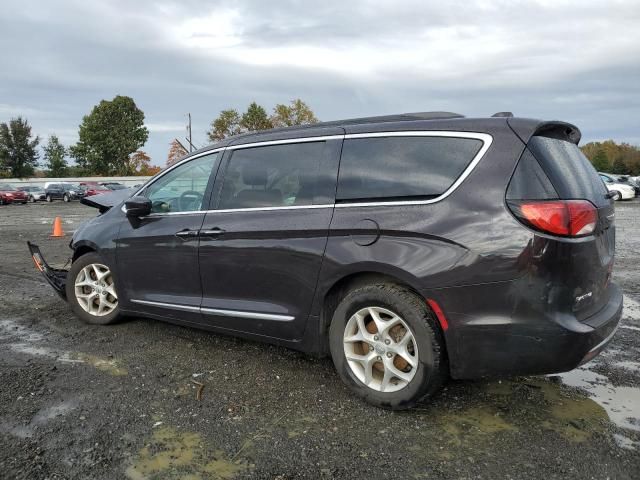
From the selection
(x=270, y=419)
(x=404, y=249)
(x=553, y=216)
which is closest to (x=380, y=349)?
(x=404, y=249)

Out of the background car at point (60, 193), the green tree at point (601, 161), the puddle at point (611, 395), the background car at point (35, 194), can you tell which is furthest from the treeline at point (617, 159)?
the puddle at point (611, 395)

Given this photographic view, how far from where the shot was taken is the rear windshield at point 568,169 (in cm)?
298

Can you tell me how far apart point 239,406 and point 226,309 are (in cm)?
84

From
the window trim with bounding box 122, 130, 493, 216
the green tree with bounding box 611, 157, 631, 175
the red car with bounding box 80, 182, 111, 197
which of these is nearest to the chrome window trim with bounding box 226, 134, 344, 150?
the window trim with bounding box 122, 130, 493, 216

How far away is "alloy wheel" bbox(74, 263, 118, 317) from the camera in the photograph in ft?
16.6

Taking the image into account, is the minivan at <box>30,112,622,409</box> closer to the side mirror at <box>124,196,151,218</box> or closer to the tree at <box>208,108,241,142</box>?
the side mirror at <box>124,196,151,218</box>

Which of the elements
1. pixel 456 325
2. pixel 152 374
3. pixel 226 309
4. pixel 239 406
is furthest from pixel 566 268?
pixel 152 374

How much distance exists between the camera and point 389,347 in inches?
128

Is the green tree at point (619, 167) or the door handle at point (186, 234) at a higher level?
the green tree at point (619, 167)

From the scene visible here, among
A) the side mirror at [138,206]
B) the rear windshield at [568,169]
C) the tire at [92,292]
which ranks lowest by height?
the tire at [92,292]

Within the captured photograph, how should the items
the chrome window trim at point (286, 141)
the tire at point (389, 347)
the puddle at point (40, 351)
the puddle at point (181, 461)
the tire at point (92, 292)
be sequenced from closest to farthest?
the puddle at point (181, 461) → the tire at point (389, 347) → the chrome window trim at point (286, 141) → the puddle at point (40, 351) → the tire at point (92, 292)

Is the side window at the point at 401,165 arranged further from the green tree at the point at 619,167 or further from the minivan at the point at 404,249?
the green tree at the point at 619,167

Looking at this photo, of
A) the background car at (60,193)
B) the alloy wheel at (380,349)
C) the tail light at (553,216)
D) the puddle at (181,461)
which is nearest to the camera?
the puddle at (181,461)

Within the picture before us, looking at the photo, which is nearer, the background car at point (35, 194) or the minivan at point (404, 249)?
the minivan at point (404, 249)
